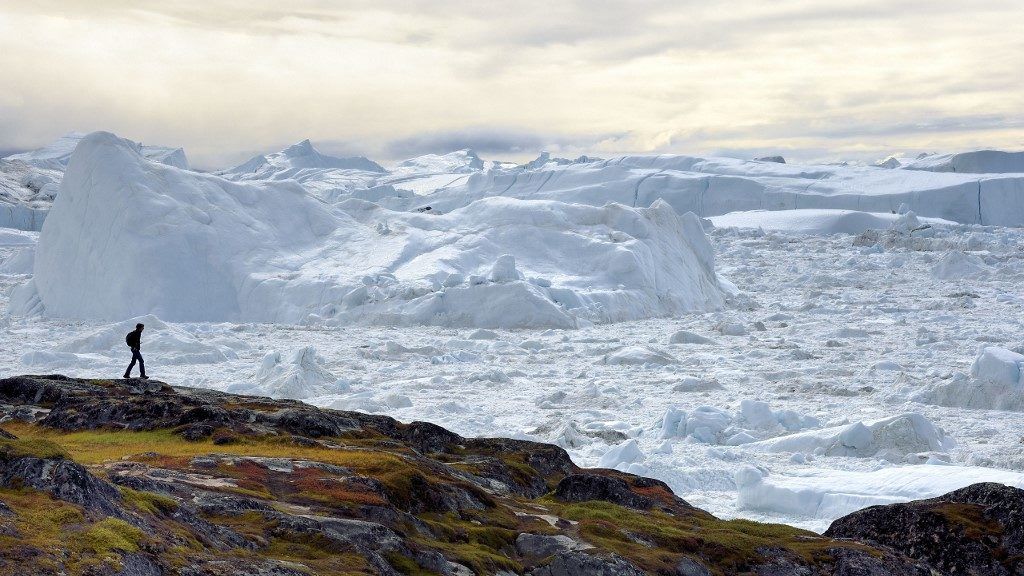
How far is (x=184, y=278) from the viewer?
1410 inches

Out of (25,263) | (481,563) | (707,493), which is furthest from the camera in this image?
(25,263)

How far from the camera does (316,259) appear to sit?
38938mm

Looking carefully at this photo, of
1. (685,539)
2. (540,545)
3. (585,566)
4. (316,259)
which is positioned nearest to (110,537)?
(585,566)

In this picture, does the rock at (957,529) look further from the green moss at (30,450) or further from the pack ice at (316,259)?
the pack ice at (316,259)

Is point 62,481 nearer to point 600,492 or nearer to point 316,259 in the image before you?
Result: point 600,492

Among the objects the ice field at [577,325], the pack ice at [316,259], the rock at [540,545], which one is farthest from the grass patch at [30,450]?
the pack ice at [316,259]

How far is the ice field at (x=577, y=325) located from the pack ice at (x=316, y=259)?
10 centimetres

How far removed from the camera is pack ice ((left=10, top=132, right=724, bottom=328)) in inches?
1377

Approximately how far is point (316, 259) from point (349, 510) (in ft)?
102

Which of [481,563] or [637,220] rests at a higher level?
[637,220]

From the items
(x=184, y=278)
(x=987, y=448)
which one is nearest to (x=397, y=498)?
(x=987, y=448)

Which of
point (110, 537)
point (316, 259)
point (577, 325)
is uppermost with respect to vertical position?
point (316, 259)

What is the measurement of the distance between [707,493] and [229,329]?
21.3 meters

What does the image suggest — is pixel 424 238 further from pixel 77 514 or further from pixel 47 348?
pixel 77 514
